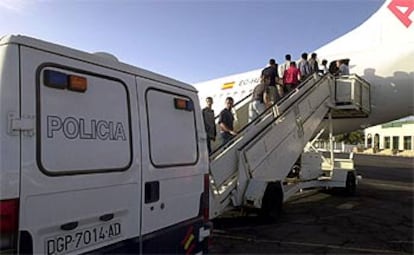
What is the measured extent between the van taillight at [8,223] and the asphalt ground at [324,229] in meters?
4.58

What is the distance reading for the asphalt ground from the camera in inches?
282

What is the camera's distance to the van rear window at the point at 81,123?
2768 millimetres

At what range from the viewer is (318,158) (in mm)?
13070

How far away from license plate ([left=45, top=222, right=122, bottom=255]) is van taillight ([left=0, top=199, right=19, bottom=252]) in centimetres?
24

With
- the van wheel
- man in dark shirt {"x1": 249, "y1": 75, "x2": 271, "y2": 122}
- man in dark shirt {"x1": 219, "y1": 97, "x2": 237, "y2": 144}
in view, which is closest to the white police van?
man in dark shirt {"x1": 219, "y1": 97, "x2": 237, "y2": 144}

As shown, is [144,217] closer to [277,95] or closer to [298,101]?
[298,101]

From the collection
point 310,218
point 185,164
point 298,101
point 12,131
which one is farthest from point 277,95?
point 12,131

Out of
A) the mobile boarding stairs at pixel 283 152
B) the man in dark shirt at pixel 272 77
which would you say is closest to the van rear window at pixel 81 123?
the mobile boarding stairs at pixel 283 152

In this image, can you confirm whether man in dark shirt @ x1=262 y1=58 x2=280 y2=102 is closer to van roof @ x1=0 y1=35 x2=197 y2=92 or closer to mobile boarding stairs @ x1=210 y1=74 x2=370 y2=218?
mobile boarding stairs @ x1=210 y1=74 x2=370 y2=218

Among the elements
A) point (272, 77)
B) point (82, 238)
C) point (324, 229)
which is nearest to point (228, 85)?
point (272, 77)

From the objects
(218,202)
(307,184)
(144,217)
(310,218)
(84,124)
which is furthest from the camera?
(307,184)

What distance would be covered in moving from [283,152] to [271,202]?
4.57ft

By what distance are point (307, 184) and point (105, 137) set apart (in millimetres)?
9396

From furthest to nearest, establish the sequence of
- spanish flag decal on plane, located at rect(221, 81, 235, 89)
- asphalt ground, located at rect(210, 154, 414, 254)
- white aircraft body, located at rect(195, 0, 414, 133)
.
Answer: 1. spanish flag decal on plane, located at rect(221, 81, 235, 89)
2. white aircraft body, located at rect(195, 0, 414, 133)
3. asphalt ground, located at rect(210, 154, 414, 254)
